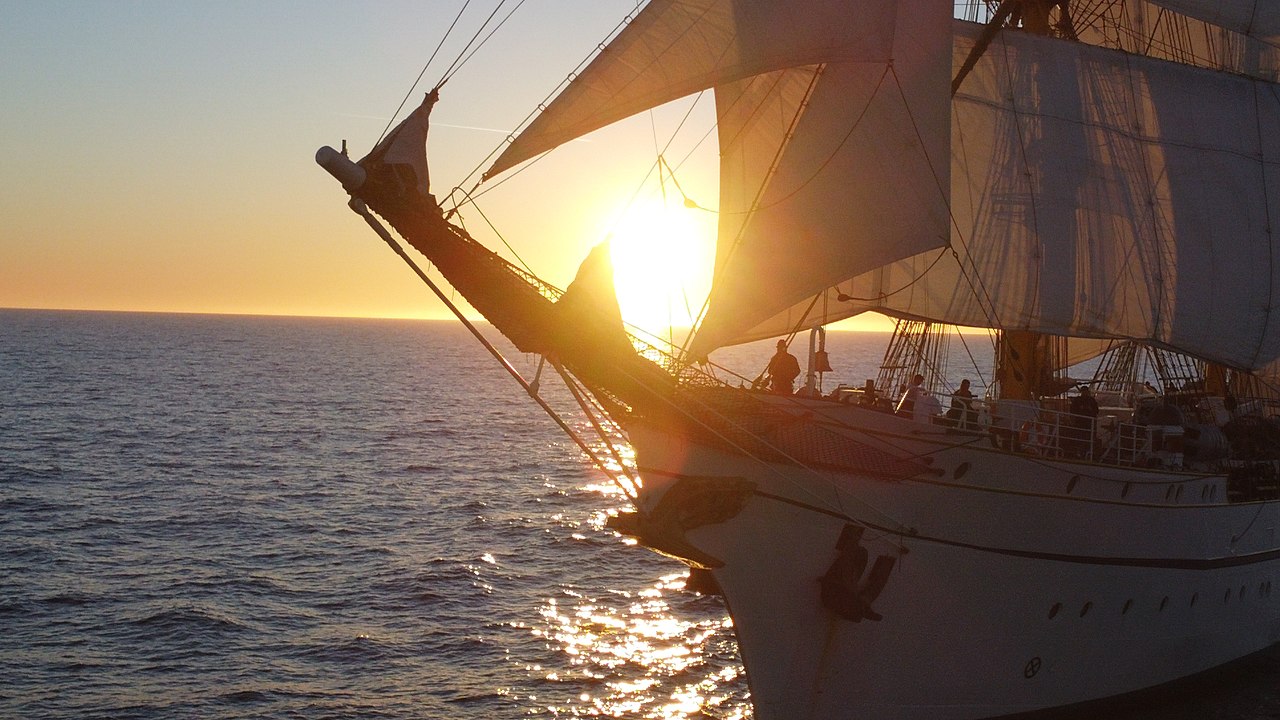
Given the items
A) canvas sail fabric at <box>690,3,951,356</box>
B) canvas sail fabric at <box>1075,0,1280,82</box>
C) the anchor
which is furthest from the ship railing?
canvas sail fabric at <box>1075,0,1280,82</box>

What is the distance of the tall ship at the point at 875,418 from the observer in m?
19.0

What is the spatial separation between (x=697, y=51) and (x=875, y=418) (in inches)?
268

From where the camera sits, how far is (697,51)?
1919 centimetres

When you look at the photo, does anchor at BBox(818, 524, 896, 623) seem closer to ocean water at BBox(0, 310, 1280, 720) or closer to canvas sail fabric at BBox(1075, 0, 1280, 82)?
ocean water at BBox(0, 310, 1280, 720)

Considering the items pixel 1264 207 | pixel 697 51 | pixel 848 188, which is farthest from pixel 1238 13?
pixel 697 51

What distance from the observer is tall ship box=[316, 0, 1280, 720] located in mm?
18984

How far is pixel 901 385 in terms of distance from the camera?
31984mm

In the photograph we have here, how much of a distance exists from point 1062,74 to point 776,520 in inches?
676

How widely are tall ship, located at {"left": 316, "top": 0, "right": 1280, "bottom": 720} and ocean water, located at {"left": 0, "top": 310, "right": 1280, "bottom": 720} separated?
411 centimetres

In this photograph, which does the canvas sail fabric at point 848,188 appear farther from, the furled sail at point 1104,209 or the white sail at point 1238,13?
the white sail at point 1238,13

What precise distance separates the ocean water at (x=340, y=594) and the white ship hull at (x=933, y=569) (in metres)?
3.93

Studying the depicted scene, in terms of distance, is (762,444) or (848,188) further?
(848,188)

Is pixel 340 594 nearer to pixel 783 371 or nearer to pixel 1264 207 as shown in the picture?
pixel 783 371

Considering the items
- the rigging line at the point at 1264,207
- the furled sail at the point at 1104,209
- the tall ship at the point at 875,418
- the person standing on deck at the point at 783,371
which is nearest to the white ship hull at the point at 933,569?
the tall ship at the point at 875,418
